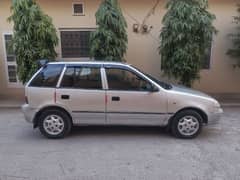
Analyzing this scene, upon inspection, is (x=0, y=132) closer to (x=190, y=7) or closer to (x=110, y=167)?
(x=110, y=167)

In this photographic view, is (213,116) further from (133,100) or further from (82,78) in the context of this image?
(82,78)

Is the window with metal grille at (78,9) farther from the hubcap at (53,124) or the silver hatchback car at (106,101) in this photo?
the hubcap at (53,124)

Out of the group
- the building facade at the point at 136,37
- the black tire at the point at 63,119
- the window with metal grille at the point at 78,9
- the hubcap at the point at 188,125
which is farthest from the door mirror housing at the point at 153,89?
the window with metal grille at the point at 78,9

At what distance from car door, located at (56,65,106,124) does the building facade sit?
12.2ft

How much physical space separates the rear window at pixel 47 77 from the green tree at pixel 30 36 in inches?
94.2

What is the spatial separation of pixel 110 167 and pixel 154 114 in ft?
5.47

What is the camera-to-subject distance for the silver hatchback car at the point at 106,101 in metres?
5.68

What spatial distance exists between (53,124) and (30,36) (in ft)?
11.0

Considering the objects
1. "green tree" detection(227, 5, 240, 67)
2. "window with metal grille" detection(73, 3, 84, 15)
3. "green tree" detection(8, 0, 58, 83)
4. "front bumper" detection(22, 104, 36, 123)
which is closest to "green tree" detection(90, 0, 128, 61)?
"green tree" detection(8, 0, 58, 83)

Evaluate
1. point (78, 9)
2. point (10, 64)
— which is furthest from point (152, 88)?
point (10, 64)

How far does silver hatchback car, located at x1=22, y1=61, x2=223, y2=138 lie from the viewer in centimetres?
568

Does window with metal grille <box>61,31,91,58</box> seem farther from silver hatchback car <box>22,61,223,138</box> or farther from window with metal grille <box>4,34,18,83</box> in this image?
silver hatchback car <box>22,61,223,138</box>

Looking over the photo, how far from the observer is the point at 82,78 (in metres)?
5.77

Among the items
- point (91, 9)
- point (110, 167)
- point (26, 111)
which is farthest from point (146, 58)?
point (110, 167)
